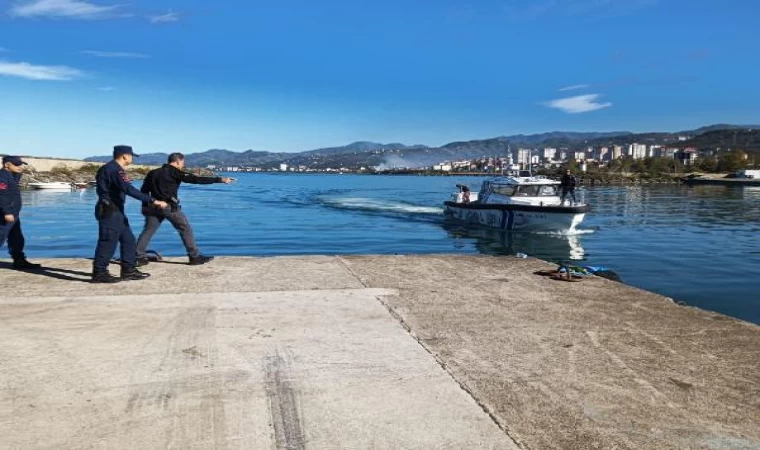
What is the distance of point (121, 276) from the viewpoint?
7816 millimetres

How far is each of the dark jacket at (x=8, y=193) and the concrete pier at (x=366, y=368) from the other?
53.2 inches

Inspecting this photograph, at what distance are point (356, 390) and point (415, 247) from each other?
777 inches

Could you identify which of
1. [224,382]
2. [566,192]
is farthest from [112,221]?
[566,192]

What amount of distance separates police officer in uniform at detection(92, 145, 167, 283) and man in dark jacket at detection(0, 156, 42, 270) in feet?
5.37

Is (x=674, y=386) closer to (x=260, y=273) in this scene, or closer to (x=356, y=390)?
(x=356, y=390)

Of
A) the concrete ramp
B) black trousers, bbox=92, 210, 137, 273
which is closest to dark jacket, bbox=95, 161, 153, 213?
black trousers, bbox=92, 210, 137, 273

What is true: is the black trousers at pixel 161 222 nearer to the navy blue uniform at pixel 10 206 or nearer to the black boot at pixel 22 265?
the black boot at pixel 22 265

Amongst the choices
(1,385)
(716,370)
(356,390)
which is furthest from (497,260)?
(1,385)

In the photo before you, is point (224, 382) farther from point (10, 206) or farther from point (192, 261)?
point (10, 206)

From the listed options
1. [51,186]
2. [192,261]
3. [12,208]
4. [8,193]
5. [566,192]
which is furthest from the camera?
[51,186]

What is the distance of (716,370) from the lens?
4.68m

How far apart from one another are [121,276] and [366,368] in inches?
182

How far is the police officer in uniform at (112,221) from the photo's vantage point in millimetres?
7621

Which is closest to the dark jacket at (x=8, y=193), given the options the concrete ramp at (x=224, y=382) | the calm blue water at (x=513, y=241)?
the concrete ramp at (x=224, y=382)
